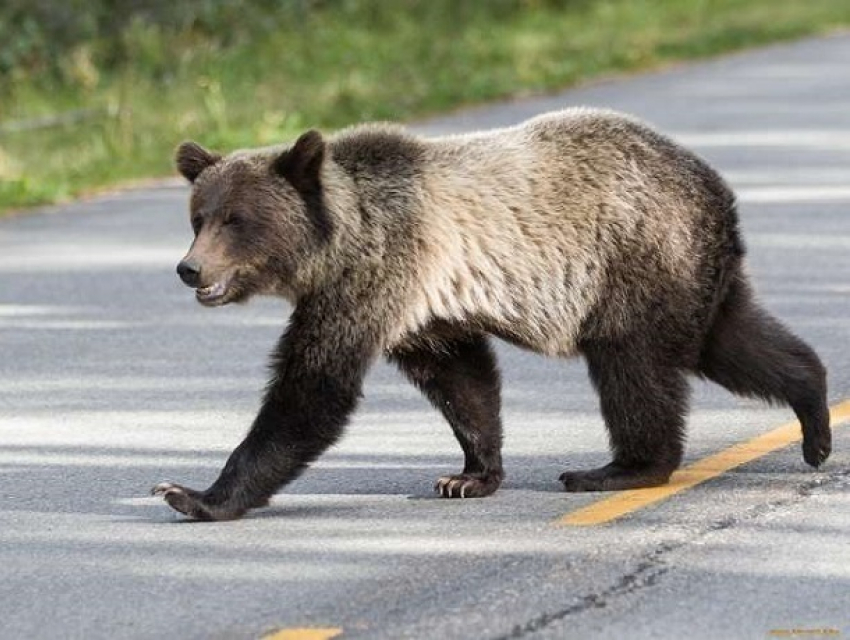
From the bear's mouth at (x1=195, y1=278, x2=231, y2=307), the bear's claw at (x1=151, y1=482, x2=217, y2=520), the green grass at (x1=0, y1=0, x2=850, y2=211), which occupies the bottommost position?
the green grass at (x1=0, y1=0, x2=850, y2=211)

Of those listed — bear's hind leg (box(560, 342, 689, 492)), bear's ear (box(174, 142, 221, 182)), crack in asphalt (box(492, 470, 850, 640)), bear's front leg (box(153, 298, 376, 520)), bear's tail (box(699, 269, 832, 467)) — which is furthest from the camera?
bear's tail (box(699, 269, 832, 467))

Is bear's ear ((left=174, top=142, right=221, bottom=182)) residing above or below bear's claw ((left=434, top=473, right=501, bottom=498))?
above

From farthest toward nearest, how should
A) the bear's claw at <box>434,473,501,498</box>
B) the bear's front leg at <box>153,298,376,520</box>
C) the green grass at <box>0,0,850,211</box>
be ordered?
the green grass at <box>0,0,850,211</box> → the bear's claw at <box>434,473,501,498</box> → the bear's front leg at <box>153,298,376,520</box>

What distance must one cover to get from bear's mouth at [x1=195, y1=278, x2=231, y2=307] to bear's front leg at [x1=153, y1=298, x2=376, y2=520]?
0.80 ft

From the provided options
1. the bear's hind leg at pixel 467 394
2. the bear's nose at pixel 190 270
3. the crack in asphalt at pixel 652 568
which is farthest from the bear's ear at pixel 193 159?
the crack in asphalt at pixel 652 568

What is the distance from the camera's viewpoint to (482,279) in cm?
805

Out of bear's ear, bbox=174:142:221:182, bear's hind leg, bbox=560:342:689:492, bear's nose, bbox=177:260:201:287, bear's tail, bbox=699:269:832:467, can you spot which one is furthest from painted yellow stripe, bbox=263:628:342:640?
bear's tail, bbox=699:269:832:467

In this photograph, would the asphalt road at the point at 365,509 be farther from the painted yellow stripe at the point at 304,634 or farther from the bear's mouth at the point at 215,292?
the bear's mouth at the point at 215,292

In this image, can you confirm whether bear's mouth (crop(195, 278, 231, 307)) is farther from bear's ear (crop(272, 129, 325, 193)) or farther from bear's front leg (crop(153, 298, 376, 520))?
bear's ear (crop(272, 129, 325, 193))

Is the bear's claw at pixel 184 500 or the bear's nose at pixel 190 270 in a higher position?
the bear's nose at pixel 190 270

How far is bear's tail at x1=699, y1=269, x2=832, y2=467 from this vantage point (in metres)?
8.42

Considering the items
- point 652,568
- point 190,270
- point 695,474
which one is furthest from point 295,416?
point 695,474

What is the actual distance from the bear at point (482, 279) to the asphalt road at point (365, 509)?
0.82 feet

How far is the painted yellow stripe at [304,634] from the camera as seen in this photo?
650 cm
